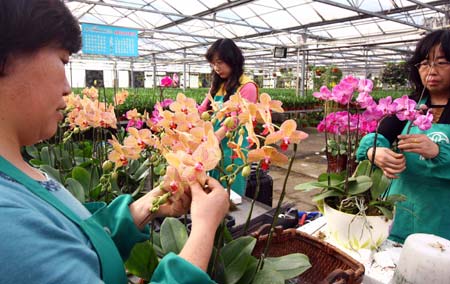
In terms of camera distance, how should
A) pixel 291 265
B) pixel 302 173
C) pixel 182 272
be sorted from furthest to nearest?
1. pixel 302 173
2. pixel 291 265
3. pixel 182 272

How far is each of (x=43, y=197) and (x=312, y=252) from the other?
63cm

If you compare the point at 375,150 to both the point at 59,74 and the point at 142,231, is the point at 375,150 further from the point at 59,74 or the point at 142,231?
the point at 59,74

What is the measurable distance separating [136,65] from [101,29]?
1318cm

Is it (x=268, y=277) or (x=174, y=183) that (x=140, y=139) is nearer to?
(x=174, y=183)

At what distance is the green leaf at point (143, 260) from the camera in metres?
0.55

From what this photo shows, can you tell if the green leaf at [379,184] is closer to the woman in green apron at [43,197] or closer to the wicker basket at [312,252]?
the wicker basket at [312,252]

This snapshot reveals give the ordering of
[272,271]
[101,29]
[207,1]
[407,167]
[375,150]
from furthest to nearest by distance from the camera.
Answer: [207,1], [101,29], [407,167], [375,150], [272,271]

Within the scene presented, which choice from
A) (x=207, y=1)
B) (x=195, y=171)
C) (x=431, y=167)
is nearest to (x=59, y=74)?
(x=195, y=171)

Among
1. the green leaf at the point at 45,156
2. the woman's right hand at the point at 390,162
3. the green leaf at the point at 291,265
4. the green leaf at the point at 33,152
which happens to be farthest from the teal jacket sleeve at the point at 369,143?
the green leaf at the point at 33,152

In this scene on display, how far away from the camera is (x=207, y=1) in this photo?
6504 mm

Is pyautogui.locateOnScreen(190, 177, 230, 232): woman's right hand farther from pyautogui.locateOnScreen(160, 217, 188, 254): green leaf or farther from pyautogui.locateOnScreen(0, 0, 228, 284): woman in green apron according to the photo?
pyautogui.locateOnScreen(160, 217, 188, 254): green leaf

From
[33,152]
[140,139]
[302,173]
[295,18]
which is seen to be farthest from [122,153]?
[295,18]

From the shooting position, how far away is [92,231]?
1.39ft

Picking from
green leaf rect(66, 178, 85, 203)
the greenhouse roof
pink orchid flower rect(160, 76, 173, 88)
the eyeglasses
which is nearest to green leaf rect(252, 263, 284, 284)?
green leaf rect(66, 178, 85, 203)
